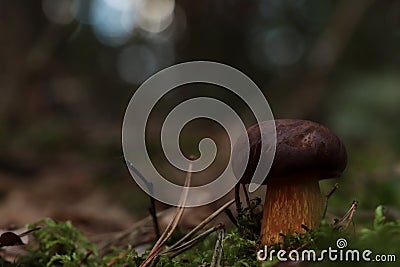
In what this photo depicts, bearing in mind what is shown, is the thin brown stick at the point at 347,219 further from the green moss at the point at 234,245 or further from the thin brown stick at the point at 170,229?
the thin brown stick at the point at 170,229

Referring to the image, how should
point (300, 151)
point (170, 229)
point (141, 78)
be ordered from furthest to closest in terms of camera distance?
point (141, 78)
point (170, 229)
point (300, 151)

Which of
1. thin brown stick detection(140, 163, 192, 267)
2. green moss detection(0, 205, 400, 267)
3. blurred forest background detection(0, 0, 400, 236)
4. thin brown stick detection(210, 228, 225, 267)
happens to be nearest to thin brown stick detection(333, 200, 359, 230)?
green moss detection(0, 205, 400, 267)

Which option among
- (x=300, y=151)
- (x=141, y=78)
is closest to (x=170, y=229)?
(x=300, y=151)

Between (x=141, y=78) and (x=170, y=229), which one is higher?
(x=141, y=78)

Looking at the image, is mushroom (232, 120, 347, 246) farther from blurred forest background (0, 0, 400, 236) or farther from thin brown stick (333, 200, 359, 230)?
blurred forest background (0, 0, 400, 236)

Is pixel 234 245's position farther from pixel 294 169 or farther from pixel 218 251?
pixel 294 169

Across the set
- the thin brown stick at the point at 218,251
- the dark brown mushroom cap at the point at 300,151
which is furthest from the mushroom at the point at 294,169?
the thin brown stick at the point at 218,251

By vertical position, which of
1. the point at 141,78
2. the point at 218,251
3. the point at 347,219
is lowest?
the point at 218,251
